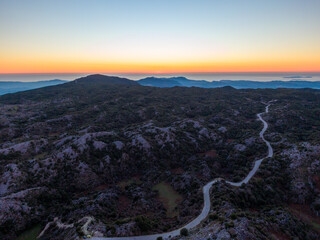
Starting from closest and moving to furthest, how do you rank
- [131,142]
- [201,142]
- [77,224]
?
1. [77,224]
2. [131,142]
3. [201,142]

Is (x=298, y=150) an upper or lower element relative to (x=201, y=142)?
upper

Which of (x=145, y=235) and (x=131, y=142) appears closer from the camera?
(x=145, y=235)

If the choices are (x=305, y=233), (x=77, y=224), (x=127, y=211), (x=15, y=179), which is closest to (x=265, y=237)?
(x=305, y=233)

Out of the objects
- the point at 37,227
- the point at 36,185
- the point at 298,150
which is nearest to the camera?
the point at 37,227

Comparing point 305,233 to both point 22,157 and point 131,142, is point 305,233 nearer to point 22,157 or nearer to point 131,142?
point 131,142

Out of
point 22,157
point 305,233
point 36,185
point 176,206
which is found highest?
point 22,157

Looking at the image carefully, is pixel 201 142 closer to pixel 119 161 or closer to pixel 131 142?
pixel 131 142
